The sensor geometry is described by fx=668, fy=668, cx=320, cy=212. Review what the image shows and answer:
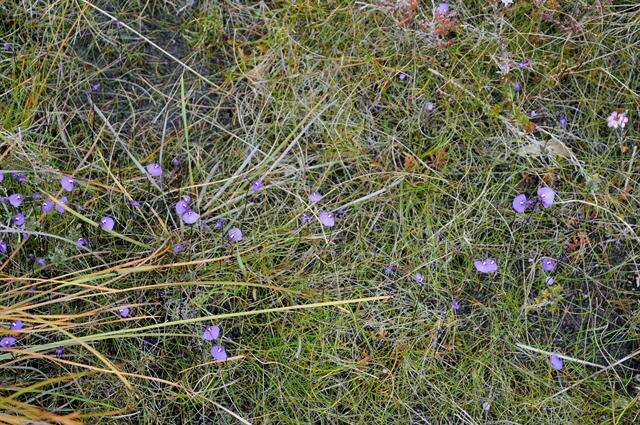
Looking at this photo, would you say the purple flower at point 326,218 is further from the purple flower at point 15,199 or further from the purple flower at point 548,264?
the purple flower at point 15,199

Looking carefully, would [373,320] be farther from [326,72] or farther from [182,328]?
[326,72]

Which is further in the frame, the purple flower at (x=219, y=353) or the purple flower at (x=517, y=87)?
the purple flower at (x=517, y=87)

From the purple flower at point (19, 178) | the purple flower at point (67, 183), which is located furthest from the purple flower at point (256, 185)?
the purple flower at point (19, 178)

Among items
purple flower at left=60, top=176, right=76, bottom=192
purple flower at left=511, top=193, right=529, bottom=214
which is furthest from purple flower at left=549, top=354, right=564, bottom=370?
purple flower at left=60, top=176, right=76, bottom=192

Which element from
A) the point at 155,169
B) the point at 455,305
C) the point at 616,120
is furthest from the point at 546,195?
the point at 155,169

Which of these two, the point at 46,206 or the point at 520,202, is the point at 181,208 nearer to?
the point at 46,206

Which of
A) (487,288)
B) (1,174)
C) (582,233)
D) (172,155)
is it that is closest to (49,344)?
(1,174)
